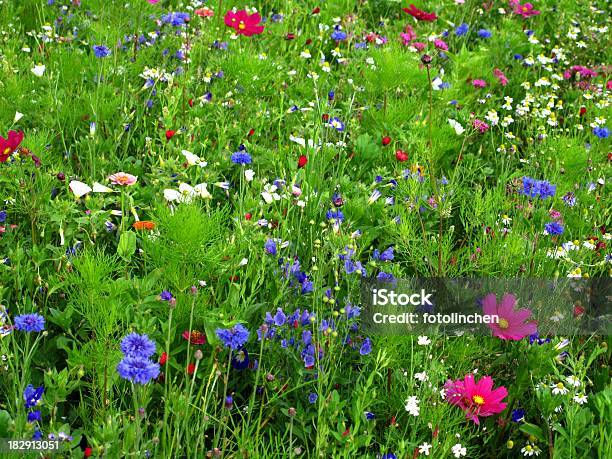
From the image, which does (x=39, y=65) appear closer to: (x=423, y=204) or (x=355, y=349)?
(x=423, y=204)

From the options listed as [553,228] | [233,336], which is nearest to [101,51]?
[233,336]

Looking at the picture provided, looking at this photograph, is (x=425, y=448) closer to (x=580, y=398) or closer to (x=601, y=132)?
(x=580, y=398)

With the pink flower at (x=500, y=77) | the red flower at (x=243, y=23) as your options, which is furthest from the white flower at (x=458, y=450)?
the pink flower at (x=500, y=77)

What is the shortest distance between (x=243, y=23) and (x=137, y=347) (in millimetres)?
2390

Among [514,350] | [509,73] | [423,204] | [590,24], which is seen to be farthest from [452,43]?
[514,350]

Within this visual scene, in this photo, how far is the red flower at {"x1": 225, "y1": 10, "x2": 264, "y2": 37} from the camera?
3.64 m

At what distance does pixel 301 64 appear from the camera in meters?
3.87

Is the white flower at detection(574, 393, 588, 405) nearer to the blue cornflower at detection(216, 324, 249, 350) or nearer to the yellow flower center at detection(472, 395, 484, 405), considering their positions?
the yellow flower center at detection(472, 395, 484, 405)

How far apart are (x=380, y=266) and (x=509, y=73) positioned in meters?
2.38

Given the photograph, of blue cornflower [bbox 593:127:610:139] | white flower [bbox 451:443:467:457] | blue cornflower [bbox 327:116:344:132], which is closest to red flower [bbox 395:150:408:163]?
blue cornflower [bbox 327:116:344:132]
